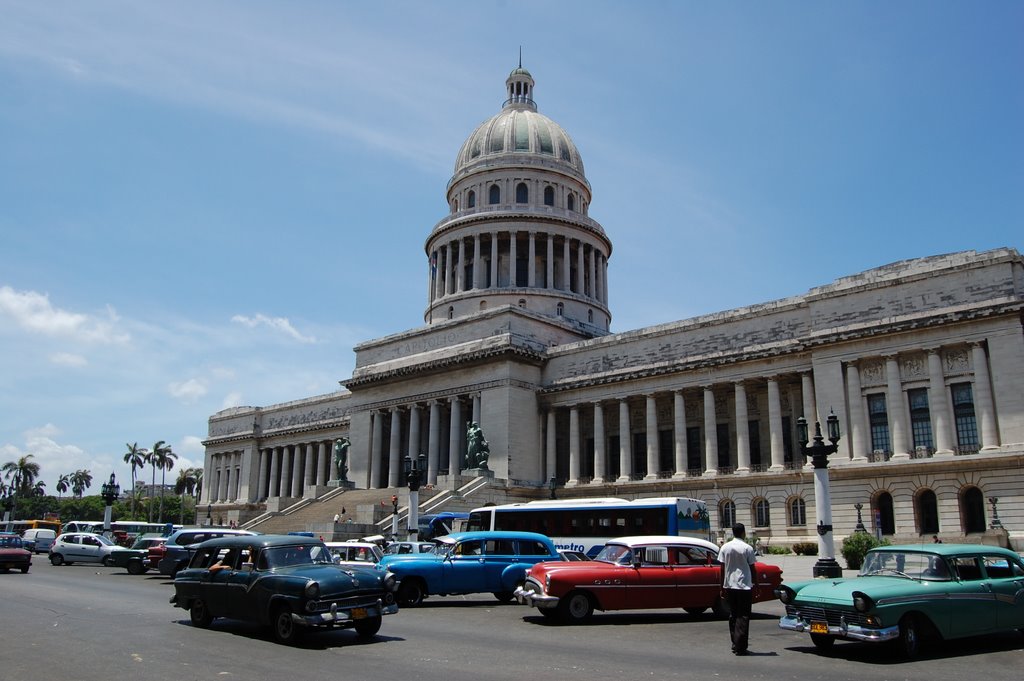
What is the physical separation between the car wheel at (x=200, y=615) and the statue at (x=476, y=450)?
1486 inches

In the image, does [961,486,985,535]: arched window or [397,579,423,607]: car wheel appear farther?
[961,486,985,535]: arched window

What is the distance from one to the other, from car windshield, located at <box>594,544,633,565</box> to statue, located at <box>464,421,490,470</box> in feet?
115

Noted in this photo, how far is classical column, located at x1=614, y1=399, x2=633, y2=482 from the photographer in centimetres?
5288

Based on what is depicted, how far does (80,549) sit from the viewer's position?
132 ft

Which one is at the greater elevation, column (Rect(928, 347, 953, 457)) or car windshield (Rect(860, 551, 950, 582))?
column (Rect(928, 347, 953, 457))

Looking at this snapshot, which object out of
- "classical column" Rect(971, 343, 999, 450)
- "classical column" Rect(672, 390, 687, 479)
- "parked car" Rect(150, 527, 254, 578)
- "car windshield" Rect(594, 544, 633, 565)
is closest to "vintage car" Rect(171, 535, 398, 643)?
"car windshield" Rect(594, 544, 633, 565)

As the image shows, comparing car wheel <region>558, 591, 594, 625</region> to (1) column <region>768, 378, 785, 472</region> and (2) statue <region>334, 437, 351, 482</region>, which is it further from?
(2) statue <region>334, 437, 351, 482</region>

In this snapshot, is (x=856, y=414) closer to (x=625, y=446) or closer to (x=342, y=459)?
(x=625, y=446)

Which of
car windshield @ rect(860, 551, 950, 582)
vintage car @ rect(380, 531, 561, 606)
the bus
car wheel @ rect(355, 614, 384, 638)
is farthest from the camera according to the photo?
the bus

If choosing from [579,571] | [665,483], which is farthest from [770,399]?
[579,571]

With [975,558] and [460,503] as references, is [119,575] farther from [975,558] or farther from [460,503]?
[975,558]

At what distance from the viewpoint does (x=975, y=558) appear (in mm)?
14539

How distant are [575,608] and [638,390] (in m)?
36.0

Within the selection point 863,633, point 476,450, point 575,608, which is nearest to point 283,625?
point 575,608
